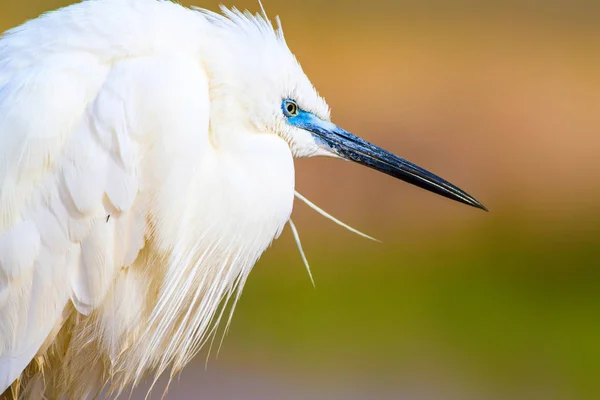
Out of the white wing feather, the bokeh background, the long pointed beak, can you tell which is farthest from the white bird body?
the bokeh background

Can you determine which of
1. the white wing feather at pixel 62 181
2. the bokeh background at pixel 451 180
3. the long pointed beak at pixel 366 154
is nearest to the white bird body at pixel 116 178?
the white wing feather at pixel 62 181

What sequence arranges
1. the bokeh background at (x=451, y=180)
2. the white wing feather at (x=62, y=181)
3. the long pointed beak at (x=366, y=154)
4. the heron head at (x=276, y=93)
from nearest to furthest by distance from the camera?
the white wing feather at (x=62, y=181) < the heron head at (x=276, y=93) < the long pointed beak at (x=366, y=154) < the bokeh background at (x=451, y=180)

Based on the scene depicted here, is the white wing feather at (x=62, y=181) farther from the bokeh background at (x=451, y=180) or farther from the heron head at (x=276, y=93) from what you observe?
the bokeh background at (x=451, y=180)

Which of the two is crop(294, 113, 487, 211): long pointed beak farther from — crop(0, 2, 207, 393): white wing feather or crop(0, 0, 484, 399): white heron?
crop(0, 2, 207, 393): white wing feather

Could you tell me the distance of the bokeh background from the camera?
4.22 m

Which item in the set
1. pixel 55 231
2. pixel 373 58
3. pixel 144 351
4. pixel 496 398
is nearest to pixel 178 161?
pixel 55 231

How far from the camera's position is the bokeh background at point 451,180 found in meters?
4.22

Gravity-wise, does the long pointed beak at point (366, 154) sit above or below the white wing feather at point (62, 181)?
above

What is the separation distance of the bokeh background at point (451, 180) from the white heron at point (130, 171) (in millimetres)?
2180

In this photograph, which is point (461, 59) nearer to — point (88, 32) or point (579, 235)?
point (579, 235)

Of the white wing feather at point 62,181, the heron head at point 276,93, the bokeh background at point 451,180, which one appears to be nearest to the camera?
the white wing feather at point 62,181

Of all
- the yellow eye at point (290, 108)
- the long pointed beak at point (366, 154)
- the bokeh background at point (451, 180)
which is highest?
the yellow eye at point (290, 108)

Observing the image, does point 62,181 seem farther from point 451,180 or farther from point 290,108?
point 451,180

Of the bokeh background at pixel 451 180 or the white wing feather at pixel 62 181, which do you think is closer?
the white wing feather at pixel 62 181
